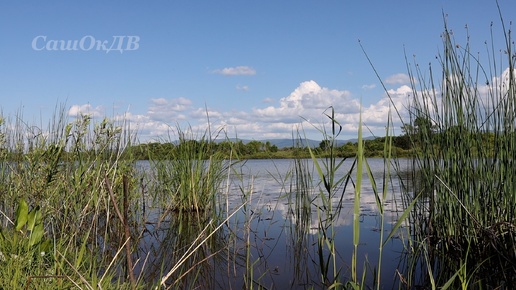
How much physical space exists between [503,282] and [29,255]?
262 cm

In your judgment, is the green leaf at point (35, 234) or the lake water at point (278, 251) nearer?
the green leaf at point (35, 234)

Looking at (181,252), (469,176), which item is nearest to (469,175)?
(469,176)

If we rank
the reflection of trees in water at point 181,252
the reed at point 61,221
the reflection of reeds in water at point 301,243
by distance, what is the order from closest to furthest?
the reed at point 61,221 < the reflection of trees in water at point 181,252 < the reflection of reeds in water at point 301,243

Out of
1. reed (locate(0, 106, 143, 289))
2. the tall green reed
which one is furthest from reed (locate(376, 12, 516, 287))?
reed (locate(0, 106, 143, 289))

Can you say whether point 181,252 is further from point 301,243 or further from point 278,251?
point 301,243

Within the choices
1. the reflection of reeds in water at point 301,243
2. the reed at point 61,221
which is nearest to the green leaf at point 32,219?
the reed at point 61,221

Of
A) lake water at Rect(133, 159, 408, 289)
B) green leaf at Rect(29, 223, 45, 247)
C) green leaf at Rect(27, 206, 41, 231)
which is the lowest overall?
lake water at Rect(133, 159, 408, 289)

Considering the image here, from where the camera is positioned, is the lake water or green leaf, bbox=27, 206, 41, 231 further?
the lake water

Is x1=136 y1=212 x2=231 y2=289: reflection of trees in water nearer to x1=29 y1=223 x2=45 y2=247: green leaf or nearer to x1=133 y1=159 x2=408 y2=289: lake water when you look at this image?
x1=133 y1=159 x2=408 y2=289: lake water

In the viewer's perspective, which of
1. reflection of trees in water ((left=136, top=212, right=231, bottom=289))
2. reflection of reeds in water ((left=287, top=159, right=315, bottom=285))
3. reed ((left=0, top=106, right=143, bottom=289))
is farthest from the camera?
reflection of reeds in water ((left=287, top=159, right=315, bottom=285))

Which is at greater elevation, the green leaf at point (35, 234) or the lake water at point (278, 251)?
the green leaf at point (35, 234)

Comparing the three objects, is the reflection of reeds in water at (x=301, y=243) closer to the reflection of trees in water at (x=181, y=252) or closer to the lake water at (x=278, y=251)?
the lake water at (x=278, y=251)

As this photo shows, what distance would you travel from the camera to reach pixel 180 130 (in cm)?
602

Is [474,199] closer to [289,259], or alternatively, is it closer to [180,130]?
[289,259]
